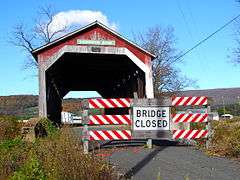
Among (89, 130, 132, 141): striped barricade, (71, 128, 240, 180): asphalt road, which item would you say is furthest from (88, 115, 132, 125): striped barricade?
(71, 128, 240, 180): asphalt road

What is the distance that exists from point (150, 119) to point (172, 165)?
328 cm

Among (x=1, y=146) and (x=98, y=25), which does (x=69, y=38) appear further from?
(x=1, y=146)

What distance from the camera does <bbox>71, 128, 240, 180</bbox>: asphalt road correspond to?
286 inches

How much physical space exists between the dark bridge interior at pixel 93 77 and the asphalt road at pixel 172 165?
32.7ft

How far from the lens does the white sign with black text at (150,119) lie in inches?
454

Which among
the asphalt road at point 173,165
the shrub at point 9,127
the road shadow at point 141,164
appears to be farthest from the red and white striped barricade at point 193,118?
the shrub at point 9,127

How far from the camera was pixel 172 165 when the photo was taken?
8.42 meters

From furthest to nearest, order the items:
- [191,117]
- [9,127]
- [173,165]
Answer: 1. [9,127]
2. [191,117]
3. [173,165]

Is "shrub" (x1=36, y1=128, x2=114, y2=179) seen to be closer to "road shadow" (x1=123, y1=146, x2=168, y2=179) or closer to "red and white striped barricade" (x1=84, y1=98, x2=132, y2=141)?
"road shadow" (x1=123, y1=146, x2=168, y2=179)

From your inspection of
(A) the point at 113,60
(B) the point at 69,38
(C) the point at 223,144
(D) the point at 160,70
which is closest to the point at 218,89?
(D) the point at 160,70

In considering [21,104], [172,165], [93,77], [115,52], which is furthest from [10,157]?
[21,104]

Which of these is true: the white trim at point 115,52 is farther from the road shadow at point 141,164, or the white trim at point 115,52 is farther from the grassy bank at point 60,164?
the grassy bank at point 60,164

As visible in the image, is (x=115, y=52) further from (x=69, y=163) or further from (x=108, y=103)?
(x=69, y=163)

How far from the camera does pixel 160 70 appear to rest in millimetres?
46750
